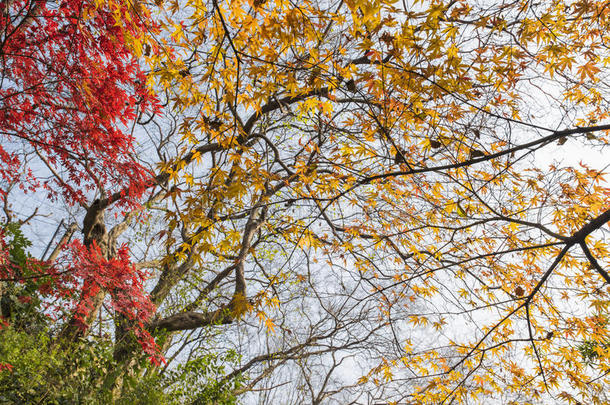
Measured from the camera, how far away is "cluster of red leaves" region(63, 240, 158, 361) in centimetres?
326

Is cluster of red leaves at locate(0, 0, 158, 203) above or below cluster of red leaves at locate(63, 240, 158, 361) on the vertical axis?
above

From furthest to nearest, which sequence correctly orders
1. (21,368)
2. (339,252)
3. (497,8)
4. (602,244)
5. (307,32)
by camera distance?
(339,252), (602,244), (21,368), (497,8), (307,32)

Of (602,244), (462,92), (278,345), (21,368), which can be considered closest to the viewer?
(462,92)

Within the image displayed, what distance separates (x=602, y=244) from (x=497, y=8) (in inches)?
80.2

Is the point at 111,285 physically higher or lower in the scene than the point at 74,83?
lower

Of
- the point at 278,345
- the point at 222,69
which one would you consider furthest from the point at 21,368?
the point at 278,345

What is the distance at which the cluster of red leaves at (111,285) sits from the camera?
326 cm

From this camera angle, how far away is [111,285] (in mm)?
3377

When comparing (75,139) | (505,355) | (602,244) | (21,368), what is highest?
(75,139)

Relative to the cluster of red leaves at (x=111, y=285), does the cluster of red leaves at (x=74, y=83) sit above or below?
above

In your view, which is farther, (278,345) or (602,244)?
(278,345)

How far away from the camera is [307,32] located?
1975 mm

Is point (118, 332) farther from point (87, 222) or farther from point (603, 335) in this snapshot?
point (603, 335)

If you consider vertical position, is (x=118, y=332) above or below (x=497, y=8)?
below
